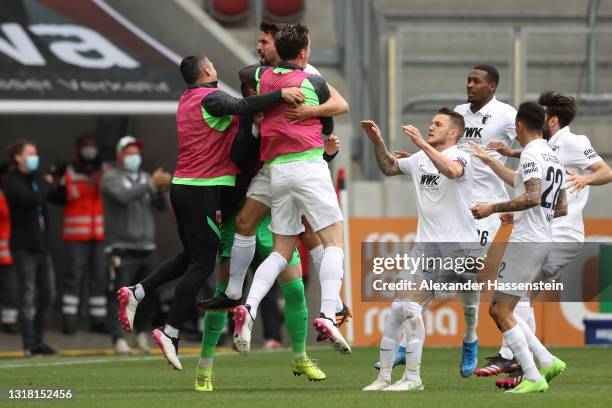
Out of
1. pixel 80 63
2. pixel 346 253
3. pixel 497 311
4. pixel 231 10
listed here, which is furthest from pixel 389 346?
pixel 231 10

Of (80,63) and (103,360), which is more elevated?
(80,63)

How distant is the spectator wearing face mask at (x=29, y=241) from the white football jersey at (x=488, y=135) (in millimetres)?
5885

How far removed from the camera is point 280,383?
11.0m

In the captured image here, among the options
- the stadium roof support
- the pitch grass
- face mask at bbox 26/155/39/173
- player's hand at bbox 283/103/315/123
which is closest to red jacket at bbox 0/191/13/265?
face mask at bbox 26/155/39/173

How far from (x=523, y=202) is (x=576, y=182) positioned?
178 cm

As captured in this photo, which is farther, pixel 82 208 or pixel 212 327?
pixel 82 208

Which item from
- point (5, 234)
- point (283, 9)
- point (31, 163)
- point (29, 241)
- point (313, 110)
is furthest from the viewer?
point (283, 9)

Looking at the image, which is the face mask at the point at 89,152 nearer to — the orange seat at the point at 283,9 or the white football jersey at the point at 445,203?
the orange seat at the point at 283,9

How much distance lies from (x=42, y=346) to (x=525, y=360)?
292 inches

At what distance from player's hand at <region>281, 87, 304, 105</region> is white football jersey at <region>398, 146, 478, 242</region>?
3.25ft

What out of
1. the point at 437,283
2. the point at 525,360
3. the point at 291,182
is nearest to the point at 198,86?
the point at 291,182

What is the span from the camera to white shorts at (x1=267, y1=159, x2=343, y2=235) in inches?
384

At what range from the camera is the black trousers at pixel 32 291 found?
1570cm

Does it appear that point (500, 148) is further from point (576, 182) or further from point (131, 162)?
point (131, 162)
